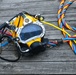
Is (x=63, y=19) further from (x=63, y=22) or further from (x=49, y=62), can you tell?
(x=49, y=62)

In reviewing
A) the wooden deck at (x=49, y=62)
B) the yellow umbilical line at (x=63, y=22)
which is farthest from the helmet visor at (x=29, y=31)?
the yellow umbilical line at (x=63, y=22)

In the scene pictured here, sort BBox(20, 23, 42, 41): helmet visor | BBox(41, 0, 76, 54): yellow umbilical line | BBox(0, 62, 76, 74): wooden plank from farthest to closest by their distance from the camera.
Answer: BBox(41, 0, 76, 54): yellow umbilical line → BBox(20, 23, 42, 41): helmet visor → BBox(0, 62, 76, 74): wooden plank

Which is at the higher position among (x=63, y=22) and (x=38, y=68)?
(x=63, y=22)

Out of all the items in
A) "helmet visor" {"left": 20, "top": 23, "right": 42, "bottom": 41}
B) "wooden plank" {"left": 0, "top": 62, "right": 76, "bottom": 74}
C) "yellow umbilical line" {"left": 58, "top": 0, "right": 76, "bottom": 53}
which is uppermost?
"helmet visor" {"left": 20, "top": 23, "right": 42, "bottom": 41}

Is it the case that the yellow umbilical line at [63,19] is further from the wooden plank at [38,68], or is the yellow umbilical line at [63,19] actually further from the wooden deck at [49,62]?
the wooden plank at [38,68]

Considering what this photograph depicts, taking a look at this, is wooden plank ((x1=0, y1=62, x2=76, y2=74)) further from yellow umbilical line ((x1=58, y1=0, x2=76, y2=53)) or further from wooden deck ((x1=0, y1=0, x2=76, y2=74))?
yellow umbilical line ((x1=58, y1=0, x2=76, y2=53))

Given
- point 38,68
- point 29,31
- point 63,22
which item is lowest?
point 38,68

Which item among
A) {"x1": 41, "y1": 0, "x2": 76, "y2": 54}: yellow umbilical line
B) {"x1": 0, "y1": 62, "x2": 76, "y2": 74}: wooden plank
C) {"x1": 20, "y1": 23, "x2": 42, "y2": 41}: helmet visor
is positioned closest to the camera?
{"x1": 0, "y1": 62, "x2": 76, "y2": 74}: wooden plank

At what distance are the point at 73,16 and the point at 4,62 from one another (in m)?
1.00

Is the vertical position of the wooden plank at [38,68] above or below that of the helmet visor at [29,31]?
below

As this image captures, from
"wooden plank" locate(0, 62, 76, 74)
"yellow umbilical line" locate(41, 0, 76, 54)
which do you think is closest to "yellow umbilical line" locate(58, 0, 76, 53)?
"yellow umbilical line" locate(41, 0, 76, 54)

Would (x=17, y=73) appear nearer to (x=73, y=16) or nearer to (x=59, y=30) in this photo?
(x=59, y=30)

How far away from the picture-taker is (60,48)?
2840 millimetres

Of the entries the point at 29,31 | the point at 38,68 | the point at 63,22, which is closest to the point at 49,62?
the point at 38,68
